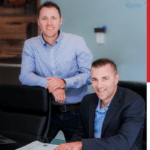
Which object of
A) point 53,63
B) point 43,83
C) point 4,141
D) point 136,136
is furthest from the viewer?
point 53,63

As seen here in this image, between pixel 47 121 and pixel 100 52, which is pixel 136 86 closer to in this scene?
pixel 47 121

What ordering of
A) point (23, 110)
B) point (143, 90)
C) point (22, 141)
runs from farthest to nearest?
1. point (23, 110)
2. point (143, 90)
3. point (22, 141)

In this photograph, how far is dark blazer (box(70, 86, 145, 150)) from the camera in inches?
45.7

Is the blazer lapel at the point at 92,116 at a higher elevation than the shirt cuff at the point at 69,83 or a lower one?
lower

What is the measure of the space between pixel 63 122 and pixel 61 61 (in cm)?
50

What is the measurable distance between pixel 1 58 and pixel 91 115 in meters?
2.71

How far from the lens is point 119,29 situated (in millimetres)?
3477

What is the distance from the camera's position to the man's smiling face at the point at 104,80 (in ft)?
4.33

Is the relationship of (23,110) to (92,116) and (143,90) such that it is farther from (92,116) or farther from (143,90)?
(143,90)

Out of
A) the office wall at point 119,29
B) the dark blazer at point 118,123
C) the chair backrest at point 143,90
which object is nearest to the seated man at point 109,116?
the dark blazer at point 118,123

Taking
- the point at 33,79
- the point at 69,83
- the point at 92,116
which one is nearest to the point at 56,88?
the point at 69,83

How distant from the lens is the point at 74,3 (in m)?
3.77

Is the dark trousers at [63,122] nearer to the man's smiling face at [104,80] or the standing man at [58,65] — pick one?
the standing man at [58,65]

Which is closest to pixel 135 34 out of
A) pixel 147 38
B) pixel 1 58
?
pixel 147 38
